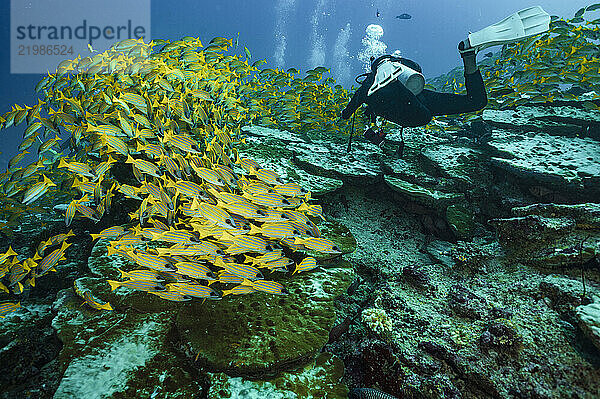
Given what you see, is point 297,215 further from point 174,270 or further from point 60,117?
point 60,117

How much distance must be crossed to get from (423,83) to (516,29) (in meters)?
1.59


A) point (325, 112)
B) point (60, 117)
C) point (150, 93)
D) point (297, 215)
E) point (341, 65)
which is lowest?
point (297, 215)

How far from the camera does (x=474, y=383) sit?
6.67ft

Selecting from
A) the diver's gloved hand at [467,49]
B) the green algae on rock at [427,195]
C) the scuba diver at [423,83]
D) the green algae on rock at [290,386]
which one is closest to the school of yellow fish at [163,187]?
the green algae on rock at [290,386]

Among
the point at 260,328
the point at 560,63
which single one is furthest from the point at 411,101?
the point at 260,328

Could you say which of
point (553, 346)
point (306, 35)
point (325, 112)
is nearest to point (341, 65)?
point (306, 35)

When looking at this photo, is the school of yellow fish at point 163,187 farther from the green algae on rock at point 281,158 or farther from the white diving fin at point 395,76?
the white diving fin at point 395,76

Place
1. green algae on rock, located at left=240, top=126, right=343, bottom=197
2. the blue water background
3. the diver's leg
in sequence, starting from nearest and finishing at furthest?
green algae on rock, located at left=240, top=126, right=343, bottom=197
the diver's leg
the blue water background

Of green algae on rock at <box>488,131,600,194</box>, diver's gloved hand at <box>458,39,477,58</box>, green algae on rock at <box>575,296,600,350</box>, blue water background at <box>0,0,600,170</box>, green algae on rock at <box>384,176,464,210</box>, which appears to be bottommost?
green algae on rock at <box>575,296,600,350</box>

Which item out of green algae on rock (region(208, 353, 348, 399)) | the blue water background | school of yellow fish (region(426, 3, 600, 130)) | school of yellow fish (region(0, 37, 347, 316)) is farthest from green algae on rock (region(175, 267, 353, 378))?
the blue water background

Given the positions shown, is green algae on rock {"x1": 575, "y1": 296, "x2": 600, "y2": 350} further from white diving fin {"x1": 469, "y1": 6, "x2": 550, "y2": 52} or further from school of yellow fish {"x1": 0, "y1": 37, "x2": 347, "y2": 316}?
white diving fin {"x1": 469, "y1": 6, "x2": 550, "y2": 52}

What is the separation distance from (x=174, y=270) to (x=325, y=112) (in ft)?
19.7

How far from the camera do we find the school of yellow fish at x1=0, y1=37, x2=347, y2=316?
2.32 metres

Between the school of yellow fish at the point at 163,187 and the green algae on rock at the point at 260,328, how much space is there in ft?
0.67
